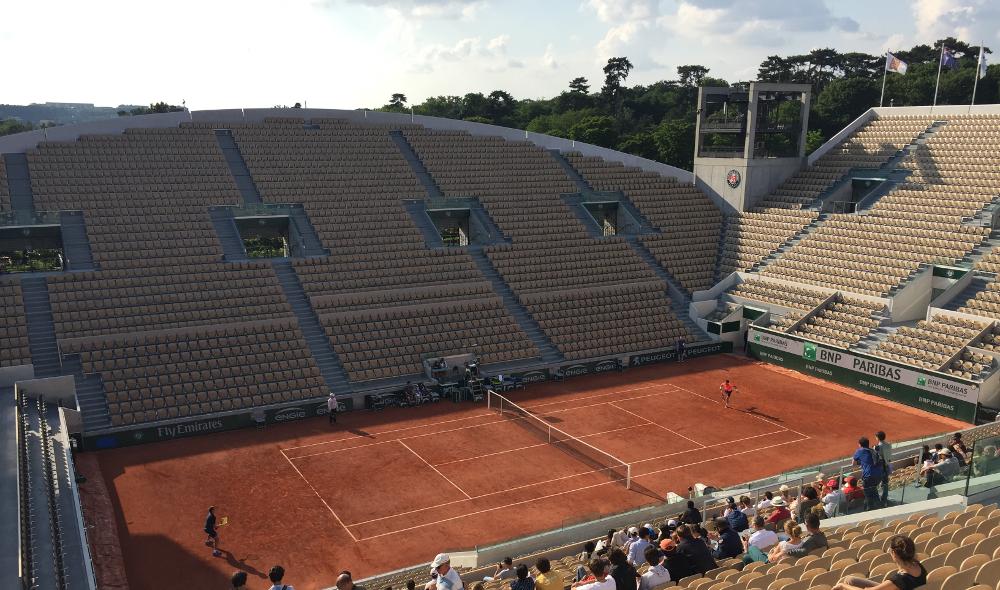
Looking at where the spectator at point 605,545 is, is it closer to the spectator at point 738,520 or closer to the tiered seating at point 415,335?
the spectator at point 738,520

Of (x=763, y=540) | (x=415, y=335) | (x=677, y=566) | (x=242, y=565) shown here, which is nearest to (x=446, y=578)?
(x=677, y=566)

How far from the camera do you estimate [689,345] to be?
37625mm

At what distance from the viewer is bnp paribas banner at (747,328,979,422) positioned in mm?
28797

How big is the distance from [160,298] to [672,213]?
29.7 meters

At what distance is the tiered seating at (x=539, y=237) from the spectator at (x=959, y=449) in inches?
718

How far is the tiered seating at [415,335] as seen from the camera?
105 ft

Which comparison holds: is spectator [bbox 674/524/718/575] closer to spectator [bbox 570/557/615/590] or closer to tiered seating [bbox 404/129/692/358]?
spectator [bbox 570/557/615/590]

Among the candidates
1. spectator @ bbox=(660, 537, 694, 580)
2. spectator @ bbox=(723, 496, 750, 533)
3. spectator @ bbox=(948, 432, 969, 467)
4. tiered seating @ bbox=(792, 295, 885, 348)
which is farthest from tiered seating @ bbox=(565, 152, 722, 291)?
spectator @ bbox=(660, 537, 694, 580)

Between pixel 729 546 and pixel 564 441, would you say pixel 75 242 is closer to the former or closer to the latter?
pixel 564 441

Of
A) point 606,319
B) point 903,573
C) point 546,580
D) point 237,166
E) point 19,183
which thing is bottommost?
point 606,319

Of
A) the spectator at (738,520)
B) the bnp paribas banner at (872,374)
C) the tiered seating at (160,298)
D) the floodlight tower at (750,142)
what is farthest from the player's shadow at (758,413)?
the floodlight tower at (750,142)

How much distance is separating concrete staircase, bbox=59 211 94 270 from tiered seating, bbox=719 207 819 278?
32.1 metres

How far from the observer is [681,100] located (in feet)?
366

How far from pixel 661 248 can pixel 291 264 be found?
68.8ft
